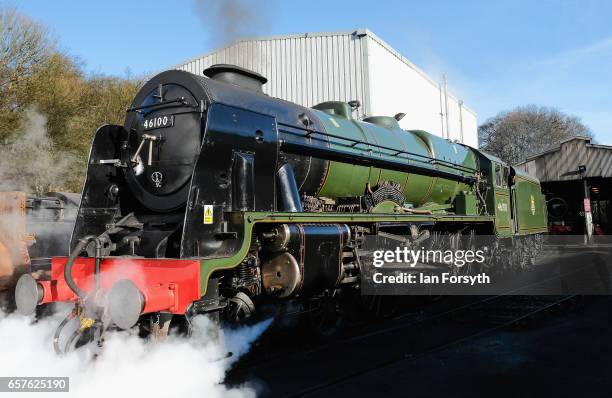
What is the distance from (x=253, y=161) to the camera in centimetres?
537

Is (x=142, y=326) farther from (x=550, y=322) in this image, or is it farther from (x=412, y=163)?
(x=550, y=322)

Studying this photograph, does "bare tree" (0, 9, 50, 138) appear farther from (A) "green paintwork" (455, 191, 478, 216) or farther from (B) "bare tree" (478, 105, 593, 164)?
(B) "bare tree" (478, 105, 593, 164)

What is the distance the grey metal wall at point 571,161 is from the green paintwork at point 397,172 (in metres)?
18.1

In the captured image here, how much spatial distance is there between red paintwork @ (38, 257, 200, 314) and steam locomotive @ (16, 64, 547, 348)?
10 millimetres

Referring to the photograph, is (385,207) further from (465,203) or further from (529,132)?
(529,132)

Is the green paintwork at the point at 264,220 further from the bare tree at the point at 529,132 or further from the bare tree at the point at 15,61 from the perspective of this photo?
the bare tree at the point at 529,132

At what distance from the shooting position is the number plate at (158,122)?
17.7ft

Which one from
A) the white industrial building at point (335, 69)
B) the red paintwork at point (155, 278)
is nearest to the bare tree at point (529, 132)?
the white industrial building at point (335, 69)

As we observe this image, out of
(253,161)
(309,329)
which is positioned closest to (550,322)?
(309,329)

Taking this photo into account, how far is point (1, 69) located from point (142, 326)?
1281cm

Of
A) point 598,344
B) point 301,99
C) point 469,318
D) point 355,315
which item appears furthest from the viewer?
point 301,99

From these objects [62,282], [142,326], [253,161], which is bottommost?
[142,326]

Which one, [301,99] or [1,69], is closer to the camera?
[1,69]

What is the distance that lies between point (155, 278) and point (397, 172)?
479 cm
